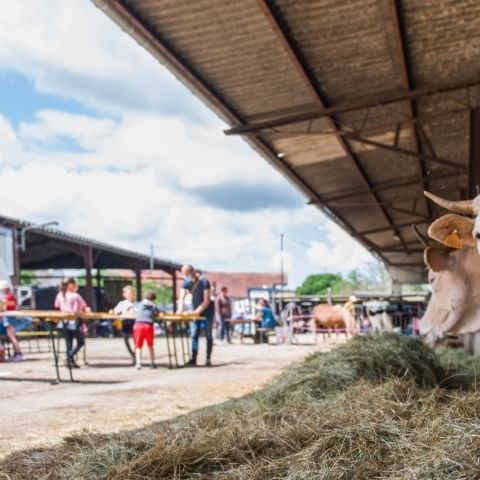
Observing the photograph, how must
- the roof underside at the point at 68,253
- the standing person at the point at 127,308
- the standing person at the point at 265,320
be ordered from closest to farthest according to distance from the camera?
1. the standing person at the point at 127,308
2. the standing person at the point at 265,320
3. the roof underside at the point at 68,253

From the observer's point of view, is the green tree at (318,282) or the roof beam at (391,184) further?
the green tree at (318,282)

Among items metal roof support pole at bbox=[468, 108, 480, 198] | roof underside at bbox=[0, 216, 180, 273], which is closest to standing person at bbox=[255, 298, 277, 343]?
roof underside at bbox=[0, 216, 180, 273]

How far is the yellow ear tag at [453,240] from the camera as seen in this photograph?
627 centimetres

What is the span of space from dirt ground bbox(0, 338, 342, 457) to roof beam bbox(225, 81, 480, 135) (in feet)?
10.9

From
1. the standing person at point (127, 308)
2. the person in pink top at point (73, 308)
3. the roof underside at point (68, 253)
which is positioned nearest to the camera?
the person in pink top at point (73, 308)

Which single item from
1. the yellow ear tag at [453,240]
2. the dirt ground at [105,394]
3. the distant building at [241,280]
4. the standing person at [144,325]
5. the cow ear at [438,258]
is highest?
the distant building at [241,280]

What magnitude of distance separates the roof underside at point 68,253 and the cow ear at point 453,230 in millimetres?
18544

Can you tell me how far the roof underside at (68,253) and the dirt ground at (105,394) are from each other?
13.4 m

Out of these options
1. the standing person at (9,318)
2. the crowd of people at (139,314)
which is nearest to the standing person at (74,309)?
the crowd of people at (139,314)

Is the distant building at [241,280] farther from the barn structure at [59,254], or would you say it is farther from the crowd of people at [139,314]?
the crowd of people at [139,314]

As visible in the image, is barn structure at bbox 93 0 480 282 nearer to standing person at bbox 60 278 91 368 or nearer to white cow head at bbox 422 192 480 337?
white cow head at bbox 422 192 480 337

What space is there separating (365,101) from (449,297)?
3.49 metres

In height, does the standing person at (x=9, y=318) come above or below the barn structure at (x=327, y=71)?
below

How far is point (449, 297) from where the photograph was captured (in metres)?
6.89
